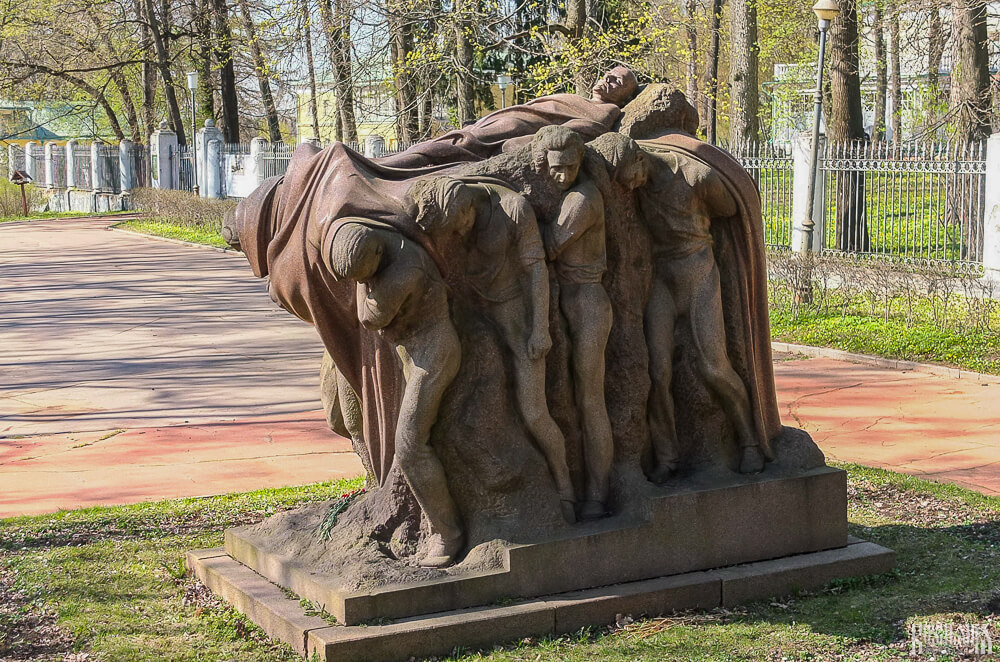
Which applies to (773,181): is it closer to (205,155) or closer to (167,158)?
(205,155)

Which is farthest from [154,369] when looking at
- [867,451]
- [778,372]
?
[867,451]

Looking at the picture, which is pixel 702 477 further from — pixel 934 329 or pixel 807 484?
pixel 934 329

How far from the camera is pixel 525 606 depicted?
4.37 metres

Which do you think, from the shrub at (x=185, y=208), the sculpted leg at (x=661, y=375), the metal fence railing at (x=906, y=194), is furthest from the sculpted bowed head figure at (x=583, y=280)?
the shrub at (x=185, y=208)

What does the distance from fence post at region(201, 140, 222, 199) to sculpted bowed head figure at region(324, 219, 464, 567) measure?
26.5 metres

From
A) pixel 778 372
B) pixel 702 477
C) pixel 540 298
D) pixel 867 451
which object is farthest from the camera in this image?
pixel 778 372

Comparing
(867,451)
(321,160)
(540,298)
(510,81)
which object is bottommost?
(867,451)

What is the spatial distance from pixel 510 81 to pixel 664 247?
21.8 metres

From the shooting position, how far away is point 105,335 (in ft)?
42.3

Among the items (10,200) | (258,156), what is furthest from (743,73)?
(10,200)

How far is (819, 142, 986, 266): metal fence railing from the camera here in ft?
45.1

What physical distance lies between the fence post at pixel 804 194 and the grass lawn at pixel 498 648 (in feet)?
31.1

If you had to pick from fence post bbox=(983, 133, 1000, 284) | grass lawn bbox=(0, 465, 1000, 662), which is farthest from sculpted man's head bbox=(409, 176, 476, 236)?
fence post bbox=(983, 133, 1000, 284)

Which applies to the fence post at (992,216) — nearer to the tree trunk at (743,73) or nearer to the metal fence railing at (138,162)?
the tree trunk at (743,73)
